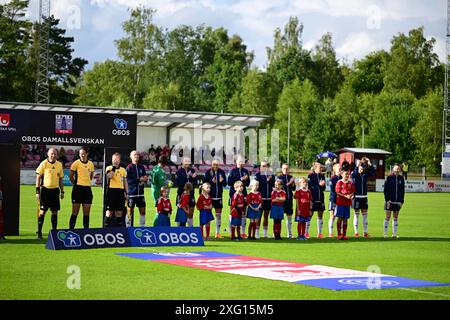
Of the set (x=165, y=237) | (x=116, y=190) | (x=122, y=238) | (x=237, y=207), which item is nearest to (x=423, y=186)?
(x=237, y=207)

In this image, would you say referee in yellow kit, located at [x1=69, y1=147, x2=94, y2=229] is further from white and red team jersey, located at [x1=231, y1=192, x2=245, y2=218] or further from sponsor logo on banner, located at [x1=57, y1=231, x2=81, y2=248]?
white and red team jersey, located at [x1=231, y1=192, x2=245, y2=218]

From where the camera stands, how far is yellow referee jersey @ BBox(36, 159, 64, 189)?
21.6 m

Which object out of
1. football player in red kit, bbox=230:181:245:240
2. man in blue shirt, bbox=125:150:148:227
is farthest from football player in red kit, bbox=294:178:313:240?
man in blue shirt, bbox=125:150:148:227

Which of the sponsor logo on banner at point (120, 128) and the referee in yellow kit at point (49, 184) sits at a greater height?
the sponsor logo on banner at point (120, 128)

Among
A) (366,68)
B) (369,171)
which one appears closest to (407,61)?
(366,68)

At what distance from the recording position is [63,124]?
2278 cm

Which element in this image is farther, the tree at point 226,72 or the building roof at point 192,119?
the tree at point 226,72

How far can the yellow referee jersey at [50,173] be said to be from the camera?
849 inches

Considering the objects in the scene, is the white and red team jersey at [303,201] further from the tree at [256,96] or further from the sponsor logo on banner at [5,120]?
the tree at [256,96]

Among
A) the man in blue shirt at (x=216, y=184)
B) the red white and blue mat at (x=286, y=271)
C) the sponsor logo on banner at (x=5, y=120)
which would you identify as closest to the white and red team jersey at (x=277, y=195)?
the man in blue shirt at (x=216, y=184)

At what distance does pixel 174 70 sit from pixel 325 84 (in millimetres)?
20238

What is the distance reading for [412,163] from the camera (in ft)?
267

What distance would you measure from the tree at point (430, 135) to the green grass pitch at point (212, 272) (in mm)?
53533
